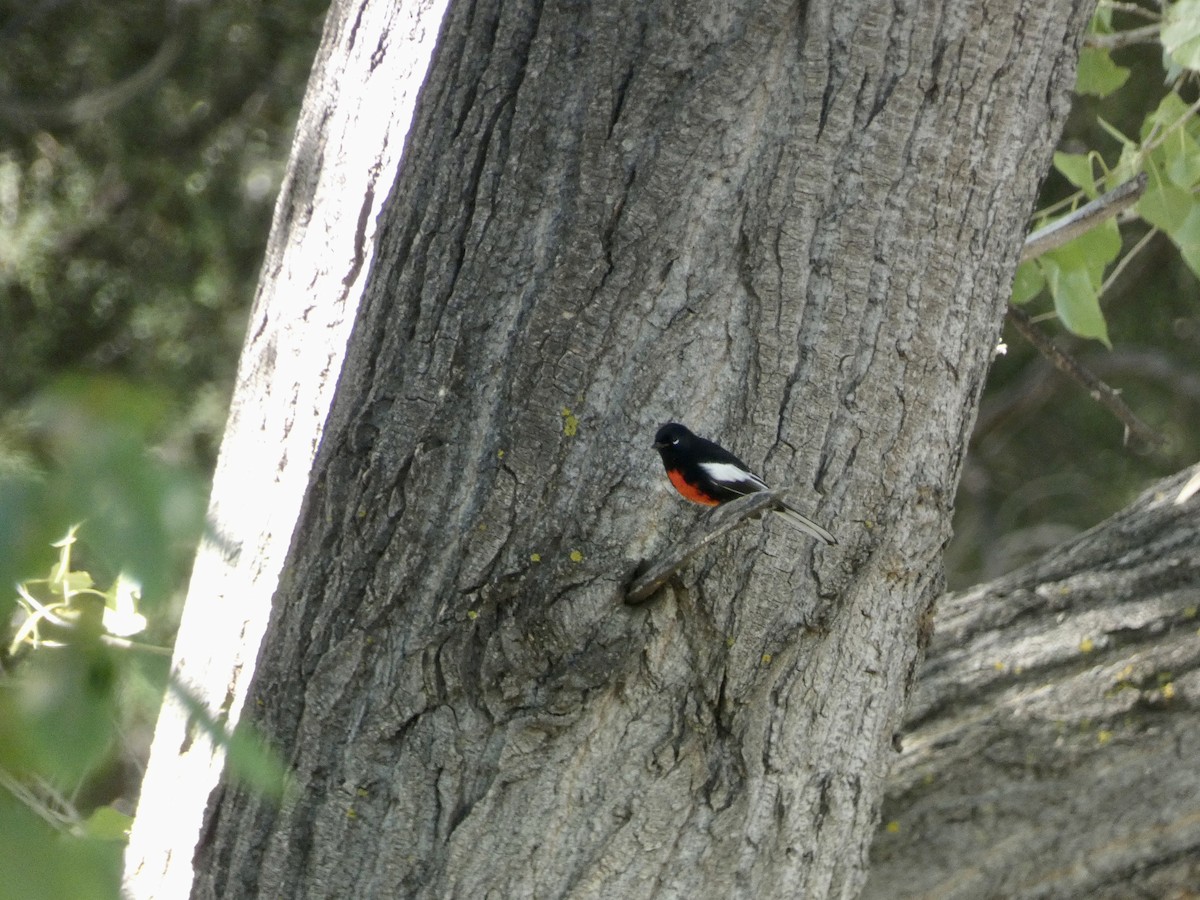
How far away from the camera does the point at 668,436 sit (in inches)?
58.8

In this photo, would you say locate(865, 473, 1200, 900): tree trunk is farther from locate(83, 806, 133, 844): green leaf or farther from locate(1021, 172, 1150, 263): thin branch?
locate(83, 806, 133, 844): green leaf

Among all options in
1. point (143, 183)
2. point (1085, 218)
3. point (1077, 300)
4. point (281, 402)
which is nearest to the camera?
point (281, 402)

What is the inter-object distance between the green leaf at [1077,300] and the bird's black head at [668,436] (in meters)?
1.37

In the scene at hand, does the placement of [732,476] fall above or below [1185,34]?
below

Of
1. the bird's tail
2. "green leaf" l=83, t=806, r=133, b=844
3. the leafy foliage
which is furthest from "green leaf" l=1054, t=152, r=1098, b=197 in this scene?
"green leaf" l=83, t=806, r=133, b=844

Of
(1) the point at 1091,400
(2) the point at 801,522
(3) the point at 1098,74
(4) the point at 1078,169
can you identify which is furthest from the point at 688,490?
(1) the point at 1091,400

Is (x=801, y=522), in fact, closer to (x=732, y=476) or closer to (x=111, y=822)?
(x=732, y=476)

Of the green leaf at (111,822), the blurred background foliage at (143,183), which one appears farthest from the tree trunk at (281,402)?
the blurred background foliage at (143,183)

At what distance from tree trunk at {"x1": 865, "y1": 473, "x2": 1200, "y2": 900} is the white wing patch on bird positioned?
40.5 inches

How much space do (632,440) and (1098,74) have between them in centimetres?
187

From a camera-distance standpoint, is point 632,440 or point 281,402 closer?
point 632,440

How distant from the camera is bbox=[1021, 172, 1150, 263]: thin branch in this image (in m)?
2.26

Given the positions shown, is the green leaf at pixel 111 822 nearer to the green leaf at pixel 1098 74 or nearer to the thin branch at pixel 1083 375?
the thin branch at pixel 1083 375

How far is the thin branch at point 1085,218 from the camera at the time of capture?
89.0 inches
